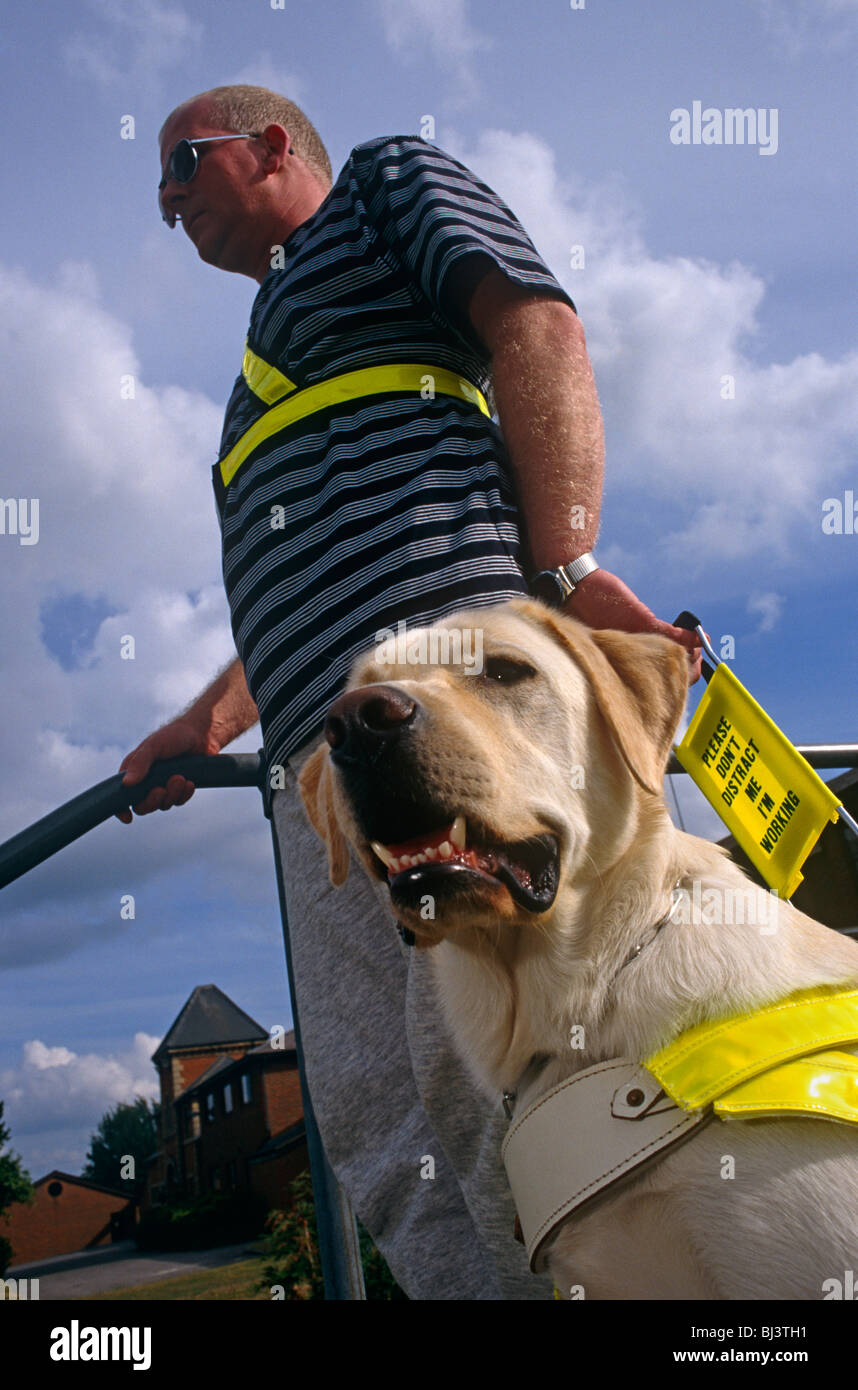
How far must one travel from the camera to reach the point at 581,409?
2.20m

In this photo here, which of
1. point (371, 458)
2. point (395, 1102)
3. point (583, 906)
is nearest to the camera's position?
point (583, 906)

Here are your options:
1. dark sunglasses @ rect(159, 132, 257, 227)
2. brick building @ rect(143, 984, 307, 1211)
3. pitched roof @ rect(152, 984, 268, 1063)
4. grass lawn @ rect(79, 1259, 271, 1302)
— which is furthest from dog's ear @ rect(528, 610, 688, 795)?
pitched roof @ rect(152, 984, 268, 1063)

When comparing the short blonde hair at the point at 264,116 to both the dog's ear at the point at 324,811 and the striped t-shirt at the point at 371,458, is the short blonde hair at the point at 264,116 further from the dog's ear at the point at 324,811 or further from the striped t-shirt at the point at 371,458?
the dog's ear at the point at 324,811

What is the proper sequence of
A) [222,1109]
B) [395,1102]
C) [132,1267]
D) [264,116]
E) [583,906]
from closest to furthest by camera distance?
[583,906] → [395,1102] → [264,116] → [132,1267] → [222,1109]

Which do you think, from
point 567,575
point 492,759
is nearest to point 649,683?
point 567,575

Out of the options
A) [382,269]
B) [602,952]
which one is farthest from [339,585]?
[602,952]

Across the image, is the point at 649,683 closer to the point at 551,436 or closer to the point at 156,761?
the point at 551,436

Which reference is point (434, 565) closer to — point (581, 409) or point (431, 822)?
point (581, 409)

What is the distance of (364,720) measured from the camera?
63.1 inches

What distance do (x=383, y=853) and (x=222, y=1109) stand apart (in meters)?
46.6

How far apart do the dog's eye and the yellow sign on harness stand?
38 centimetres

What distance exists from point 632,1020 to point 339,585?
114cm

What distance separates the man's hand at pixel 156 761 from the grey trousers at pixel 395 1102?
0.62m

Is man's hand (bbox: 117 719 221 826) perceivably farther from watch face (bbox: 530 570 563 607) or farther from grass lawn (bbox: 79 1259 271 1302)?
grass lawn (bbox: 79 1259 271 1302)
